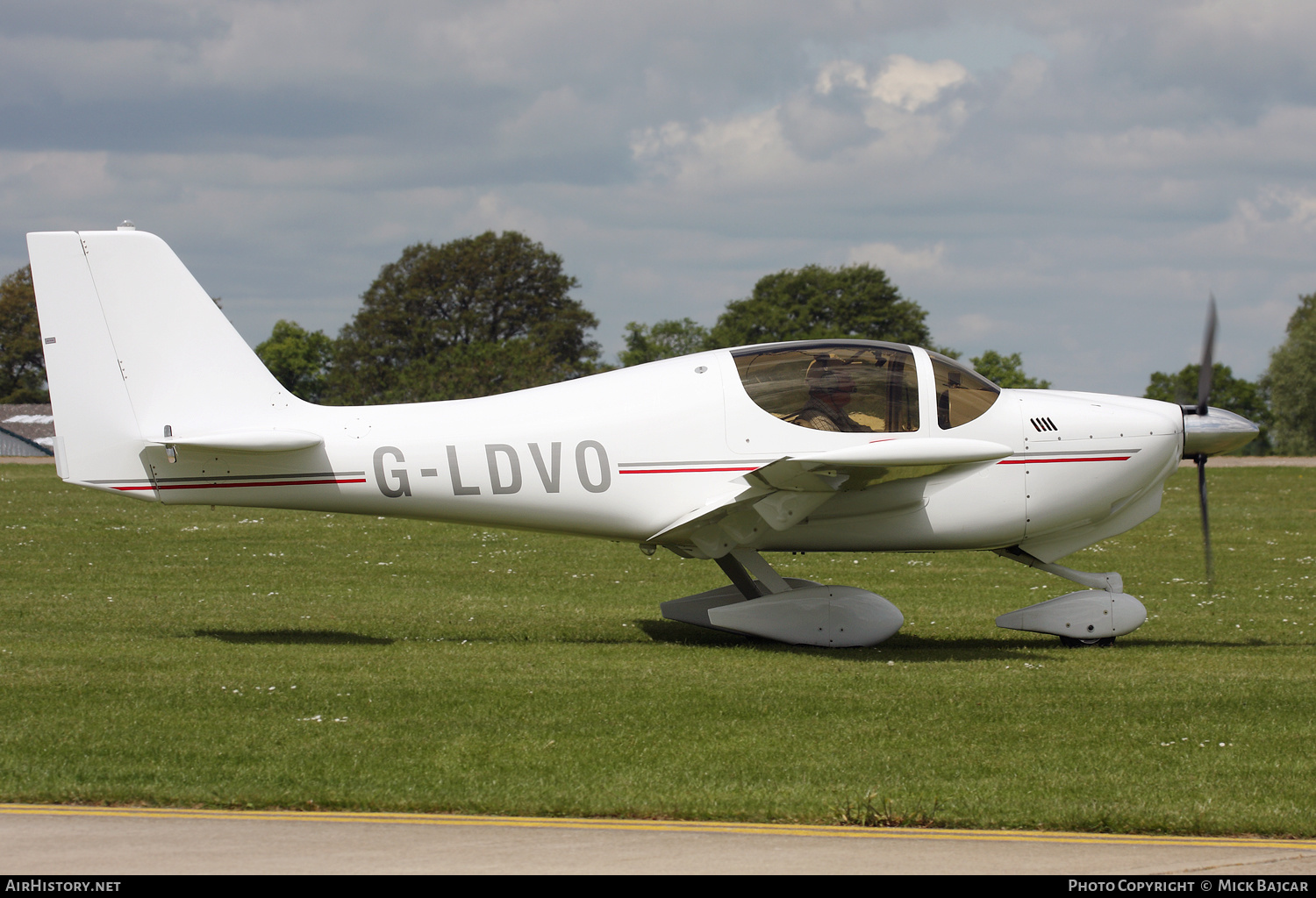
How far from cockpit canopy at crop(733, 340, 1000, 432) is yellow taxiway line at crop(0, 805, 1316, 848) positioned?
5.24 metres

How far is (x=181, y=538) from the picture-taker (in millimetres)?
21359

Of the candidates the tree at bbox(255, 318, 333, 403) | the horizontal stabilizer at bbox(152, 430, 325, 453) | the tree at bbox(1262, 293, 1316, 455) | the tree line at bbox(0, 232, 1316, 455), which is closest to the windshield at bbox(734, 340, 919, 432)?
the horizontal stabilizer at bbox(152, 430, 325, 453)

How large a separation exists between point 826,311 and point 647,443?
7869 centimetres

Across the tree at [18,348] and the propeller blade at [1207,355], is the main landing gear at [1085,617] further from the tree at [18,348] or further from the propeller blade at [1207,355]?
the tree at [18,348]

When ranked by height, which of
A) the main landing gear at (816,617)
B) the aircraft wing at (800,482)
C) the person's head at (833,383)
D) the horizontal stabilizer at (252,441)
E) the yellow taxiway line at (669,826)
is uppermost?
the person's head at (833,383)

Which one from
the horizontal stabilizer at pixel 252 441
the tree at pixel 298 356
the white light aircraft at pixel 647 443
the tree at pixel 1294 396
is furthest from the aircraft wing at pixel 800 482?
the tree at pixel 298 356

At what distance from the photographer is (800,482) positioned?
10312 millimetres

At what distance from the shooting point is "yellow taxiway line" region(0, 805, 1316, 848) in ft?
18.7

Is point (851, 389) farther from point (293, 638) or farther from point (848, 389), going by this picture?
A: point (293, 638)

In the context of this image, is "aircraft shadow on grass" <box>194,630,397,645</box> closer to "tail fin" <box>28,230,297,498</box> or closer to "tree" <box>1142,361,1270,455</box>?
"tail fin" <box>28,230,297,498</box>

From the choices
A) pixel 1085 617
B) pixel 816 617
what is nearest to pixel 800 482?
pixel 816 617

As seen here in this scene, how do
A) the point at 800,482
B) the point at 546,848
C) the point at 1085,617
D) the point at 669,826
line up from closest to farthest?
the point at 546,848 < the point at 669,826 < the point at 800,482 < the point at 1085,617

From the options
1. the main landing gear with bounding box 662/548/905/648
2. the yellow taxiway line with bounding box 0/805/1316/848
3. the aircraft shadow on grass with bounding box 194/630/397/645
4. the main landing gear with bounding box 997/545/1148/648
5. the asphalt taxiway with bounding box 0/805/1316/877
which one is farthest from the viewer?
the main landing gear with bounding box 997/545/1148/648

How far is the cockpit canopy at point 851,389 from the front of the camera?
10672mm
